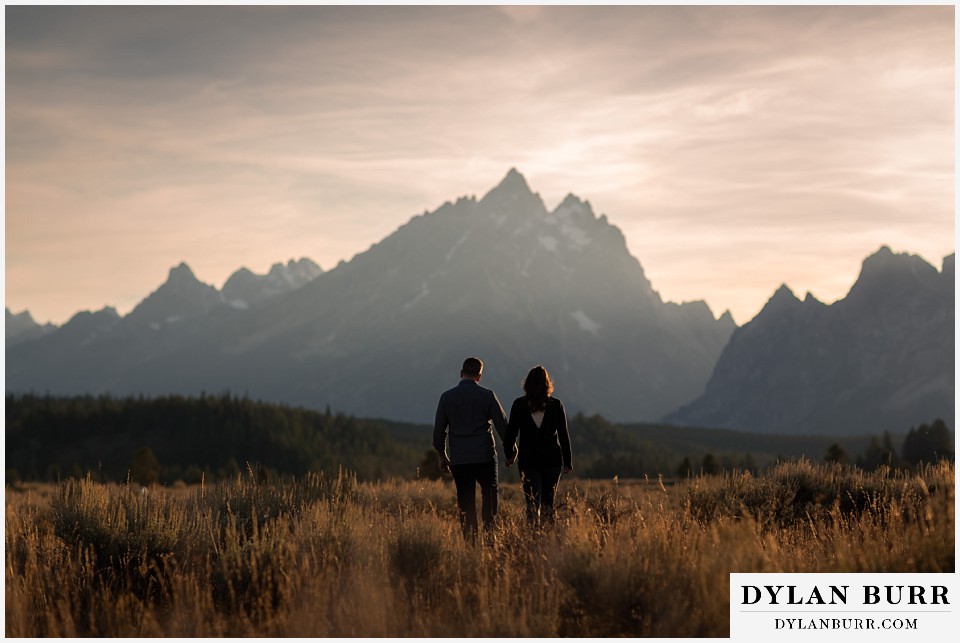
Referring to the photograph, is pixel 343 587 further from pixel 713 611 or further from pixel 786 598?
pixel 786 598

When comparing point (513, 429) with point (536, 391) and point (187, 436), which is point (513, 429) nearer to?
point (536, 391)

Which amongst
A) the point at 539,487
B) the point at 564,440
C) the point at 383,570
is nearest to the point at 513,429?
the point at 564,440

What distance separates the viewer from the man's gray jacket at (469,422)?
12.5 meters

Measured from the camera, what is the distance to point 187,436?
164 m

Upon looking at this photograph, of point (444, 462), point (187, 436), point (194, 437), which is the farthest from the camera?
point (187, 436)

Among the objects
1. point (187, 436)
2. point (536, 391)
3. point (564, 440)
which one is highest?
point (536, 391)

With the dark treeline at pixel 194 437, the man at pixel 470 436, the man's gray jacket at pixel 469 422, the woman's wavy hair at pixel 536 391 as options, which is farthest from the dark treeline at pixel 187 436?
the woman's wavy hair at pixel 536 391

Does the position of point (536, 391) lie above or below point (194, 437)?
above

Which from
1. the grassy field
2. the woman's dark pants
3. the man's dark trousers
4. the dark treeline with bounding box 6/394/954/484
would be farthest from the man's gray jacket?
the dark treeline with bounding box 6/394/954/484

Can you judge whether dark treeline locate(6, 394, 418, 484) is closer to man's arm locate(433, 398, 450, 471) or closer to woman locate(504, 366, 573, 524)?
man's arm locate(433, 398, 450, 471)

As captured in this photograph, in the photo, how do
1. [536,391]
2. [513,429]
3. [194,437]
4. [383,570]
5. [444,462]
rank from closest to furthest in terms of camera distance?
1. [383,570]
2. [444,462]
3. [513,429]
4. [536,391]
5. [194,437]

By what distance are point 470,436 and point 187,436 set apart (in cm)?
15909

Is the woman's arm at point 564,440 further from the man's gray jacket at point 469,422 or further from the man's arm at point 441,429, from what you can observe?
the man's arm at point 441,429

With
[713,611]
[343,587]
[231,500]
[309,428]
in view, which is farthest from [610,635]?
[309,428]
